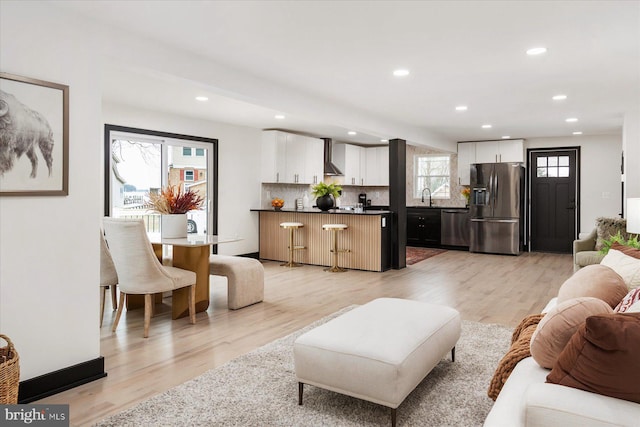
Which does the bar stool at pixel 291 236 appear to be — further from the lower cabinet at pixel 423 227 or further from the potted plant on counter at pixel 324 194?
the lower cabinet at pixel 423 227

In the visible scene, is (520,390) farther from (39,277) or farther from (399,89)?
(399,89)

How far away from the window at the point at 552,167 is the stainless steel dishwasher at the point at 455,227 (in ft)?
5.56

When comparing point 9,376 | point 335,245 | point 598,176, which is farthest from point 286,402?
point 598,176

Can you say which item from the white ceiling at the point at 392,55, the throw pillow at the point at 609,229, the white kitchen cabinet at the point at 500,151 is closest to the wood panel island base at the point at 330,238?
the white ceiling at the point at 392,55

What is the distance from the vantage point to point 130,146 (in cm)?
614

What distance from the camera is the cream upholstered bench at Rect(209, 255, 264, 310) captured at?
470 centimetres

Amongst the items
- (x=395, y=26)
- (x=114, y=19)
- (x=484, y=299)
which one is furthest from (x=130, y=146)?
(x=484, y=299)

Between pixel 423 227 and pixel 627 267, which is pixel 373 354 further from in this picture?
pixel 423 227

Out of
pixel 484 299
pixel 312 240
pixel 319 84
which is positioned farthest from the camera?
pixel 312 240

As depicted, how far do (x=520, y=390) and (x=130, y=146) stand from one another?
574 centimetres

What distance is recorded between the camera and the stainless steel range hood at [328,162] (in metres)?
9.17

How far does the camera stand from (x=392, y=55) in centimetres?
377

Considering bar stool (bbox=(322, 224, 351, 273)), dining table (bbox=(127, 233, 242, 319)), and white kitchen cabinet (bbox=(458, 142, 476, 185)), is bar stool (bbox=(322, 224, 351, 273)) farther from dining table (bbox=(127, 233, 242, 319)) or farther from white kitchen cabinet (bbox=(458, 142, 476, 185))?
white kitchen cabinet (bbox=(458, 142, 476, 185))

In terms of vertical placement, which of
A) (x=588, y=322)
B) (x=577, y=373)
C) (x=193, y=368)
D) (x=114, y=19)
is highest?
(x=114, y=19)
